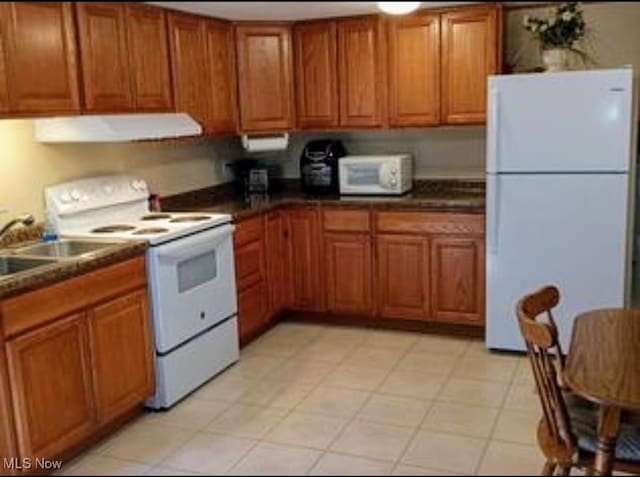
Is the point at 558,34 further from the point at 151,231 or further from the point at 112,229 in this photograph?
the point at 112,229

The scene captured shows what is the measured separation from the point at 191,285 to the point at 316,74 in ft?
5.89

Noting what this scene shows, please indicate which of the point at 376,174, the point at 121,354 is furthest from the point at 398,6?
the point at 376,174

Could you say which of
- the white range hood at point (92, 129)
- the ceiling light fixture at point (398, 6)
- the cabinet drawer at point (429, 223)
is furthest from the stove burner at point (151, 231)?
the ceiling light fixture at point (398, 6)

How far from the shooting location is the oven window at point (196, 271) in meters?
3.30

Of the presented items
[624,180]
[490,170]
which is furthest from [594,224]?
[490,170]

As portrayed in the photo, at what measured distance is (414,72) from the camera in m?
4.11

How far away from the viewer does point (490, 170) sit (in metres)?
3.65

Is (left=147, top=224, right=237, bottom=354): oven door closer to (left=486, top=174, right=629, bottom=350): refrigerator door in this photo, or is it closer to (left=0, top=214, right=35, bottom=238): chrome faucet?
(left=0, top=214, right=35, bottom=238): chrome faucet

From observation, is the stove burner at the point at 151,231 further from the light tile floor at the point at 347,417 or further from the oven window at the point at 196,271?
the light tile floor at the point at 347,417

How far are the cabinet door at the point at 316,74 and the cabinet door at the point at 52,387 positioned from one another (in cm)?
229

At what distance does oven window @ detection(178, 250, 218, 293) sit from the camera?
130 inches

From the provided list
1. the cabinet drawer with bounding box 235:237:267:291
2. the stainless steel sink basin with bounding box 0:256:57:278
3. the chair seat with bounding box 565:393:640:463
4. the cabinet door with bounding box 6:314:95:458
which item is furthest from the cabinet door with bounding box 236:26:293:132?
the chair seat with bounding box 565:393:640:463

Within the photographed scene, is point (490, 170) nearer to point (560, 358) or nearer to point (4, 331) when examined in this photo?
point (560, 358)

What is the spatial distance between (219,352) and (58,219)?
3.60 ft
